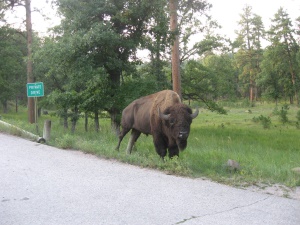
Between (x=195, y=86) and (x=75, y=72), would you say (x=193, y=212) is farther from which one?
(x=195, y=86)

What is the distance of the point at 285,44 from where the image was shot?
4931 cm

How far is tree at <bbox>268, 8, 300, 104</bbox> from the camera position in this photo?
48781 millimetres

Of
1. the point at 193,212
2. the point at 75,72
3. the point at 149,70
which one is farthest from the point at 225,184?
the point at 149,70

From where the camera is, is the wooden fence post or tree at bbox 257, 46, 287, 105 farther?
tree at bbox 257, 46, 287, 105

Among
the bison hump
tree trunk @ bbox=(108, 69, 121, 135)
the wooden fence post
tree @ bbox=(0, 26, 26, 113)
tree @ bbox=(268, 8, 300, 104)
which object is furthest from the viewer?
tree @ bbox=(268, 8, 300, 104)

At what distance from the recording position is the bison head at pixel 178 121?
28.3 feet

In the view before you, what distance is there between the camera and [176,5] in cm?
2144

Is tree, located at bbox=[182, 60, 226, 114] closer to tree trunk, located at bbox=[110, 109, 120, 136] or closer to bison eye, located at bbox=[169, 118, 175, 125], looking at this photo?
tree trunk, located at bbox=[110, 109, 120, 136]

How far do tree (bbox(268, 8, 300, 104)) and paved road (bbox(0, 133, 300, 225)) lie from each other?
4572 cm

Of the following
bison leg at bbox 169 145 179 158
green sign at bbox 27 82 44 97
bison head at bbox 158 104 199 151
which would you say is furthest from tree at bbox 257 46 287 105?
bison head at bbox 158 104 199 151

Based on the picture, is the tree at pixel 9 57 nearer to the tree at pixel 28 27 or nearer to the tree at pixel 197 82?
the tree at pixel 28 27

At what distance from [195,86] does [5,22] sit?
15.5 meters

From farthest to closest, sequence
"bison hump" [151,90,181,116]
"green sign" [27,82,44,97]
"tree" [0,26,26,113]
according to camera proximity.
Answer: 1. "tree" [0,26,26,113]
2. "green sign" [27,82,44,97]
3. "bison hump" [151,90,181,116]

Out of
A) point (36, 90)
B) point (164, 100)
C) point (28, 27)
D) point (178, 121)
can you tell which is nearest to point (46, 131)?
point (36, 90)
